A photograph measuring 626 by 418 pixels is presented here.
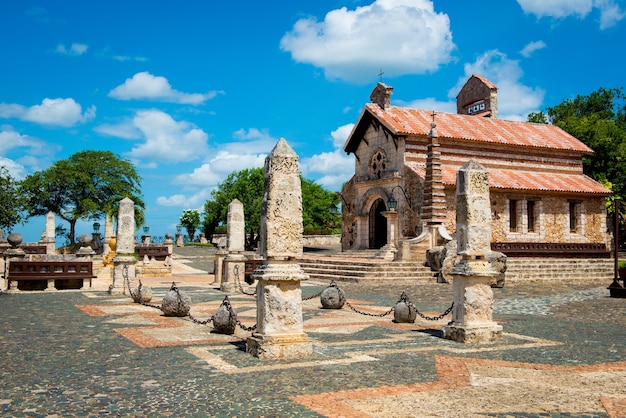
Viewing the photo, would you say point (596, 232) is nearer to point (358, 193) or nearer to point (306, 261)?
point (358, 193)

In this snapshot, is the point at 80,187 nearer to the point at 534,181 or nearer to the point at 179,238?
the point at 179,238

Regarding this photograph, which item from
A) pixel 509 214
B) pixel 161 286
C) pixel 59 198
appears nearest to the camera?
pixel 161 286

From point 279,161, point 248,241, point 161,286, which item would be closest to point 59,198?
point 248,241

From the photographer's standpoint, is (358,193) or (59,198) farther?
(59,198)

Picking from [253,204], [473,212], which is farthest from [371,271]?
[253,204]

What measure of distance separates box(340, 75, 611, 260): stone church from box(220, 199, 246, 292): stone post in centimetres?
1040

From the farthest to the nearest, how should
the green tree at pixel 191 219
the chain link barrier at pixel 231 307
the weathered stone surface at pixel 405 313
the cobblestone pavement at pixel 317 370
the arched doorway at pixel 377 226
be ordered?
the green tree at pixel 191 219, the arched doorway at pixel 377 226, the weathered stone surface at pixel 405 313, the chain link barrier at pixel 231 307, the cobblestone pavement at pixel 317 370

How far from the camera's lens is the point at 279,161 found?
326 inches

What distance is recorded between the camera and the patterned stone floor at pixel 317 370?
17.8ft

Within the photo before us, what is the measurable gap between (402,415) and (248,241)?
49.8m

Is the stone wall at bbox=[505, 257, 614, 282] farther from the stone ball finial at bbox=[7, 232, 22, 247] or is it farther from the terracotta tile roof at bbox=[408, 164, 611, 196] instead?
the stone ball finial at bbox=[7, 232, 22, 247]

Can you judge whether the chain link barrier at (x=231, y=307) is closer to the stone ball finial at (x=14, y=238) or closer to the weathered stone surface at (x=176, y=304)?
the weathered stone surface at (x=176, y=304)

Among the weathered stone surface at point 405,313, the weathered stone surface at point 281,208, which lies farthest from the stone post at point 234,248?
the weathered stone surface at point 281,208

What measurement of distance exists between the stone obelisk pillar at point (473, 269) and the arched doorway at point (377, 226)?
76.5 ft
